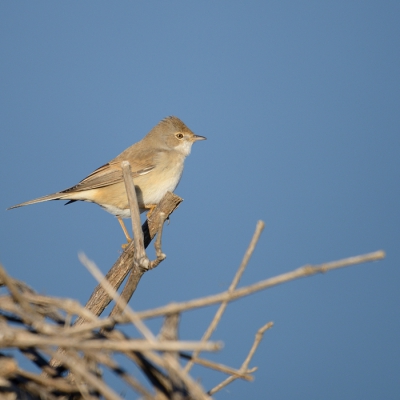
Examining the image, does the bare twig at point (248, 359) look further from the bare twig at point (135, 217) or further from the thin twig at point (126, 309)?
the bare twig at point (135, 217)

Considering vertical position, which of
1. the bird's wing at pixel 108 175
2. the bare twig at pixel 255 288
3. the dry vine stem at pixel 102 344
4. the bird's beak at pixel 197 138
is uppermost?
the bird's beak at pixel 197 138

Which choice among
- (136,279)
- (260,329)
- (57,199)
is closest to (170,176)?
(57,199)

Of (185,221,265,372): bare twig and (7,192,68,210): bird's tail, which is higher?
(7,192,68,210): bird's tail

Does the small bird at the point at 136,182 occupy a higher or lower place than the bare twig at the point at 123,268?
higher

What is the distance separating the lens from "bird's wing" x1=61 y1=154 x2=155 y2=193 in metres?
7.35

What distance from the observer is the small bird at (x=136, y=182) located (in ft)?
23.9

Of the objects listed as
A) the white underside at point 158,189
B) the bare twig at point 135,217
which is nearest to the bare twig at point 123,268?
the bare twig at point 135,217

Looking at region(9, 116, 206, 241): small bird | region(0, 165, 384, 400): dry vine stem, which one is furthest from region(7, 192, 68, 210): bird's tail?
region(0, 165, 384, 400): dry vine stem

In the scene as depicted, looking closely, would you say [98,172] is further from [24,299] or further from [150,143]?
[24,299]

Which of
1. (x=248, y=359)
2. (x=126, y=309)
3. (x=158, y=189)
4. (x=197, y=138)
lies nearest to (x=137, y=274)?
(x=248, y=359)

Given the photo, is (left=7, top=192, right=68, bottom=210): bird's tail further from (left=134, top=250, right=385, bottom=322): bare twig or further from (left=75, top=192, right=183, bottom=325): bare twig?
(left=134, top=250, right=385, bottom=322): bare twig

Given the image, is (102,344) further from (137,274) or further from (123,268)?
(123,268)

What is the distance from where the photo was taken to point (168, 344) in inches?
73.4

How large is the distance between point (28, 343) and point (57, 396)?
49 centimetres
